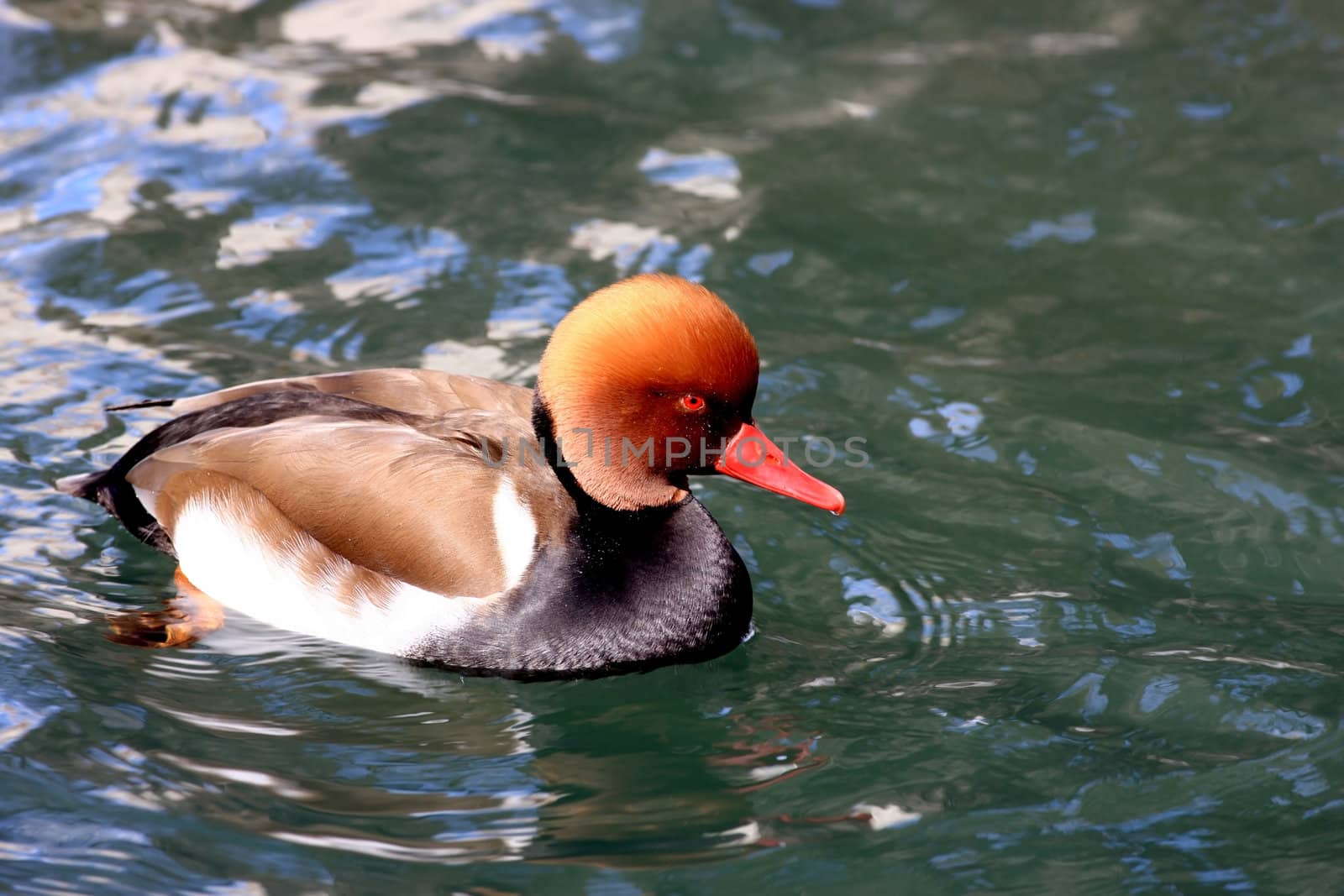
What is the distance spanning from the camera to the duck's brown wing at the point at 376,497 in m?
4.60

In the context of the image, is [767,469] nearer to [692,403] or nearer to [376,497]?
[692,403]

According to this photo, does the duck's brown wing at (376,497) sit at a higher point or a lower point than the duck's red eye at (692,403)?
lower

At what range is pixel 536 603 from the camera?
4.61 m

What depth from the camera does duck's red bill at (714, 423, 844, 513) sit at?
15.0ft

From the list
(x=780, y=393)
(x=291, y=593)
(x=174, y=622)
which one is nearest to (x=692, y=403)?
(x=291, y=593)

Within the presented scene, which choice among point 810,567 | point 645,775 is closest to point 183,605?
point 645,775

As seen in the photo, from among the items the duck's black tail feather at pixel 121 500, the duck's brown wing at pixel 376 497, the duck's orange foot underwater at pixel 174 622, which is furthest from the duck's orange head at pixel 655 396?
the duck's black tail feather at pixel 121 500

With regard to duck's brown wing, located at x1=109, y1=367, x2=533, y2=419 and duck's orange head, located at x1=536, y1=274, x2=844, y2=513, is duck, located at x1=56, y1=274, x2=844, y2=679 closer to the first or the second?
duck's orange head, located at x1=536, y1=274, x2=844, y2=513

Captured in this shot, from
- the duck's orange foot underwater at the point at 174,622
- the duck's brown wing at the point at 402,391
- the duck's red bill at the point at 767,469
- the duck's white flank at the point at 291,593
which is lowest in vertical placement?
the duck's orange foot underwater at the point at 174,622

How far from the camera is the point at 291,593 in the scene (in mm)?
4793

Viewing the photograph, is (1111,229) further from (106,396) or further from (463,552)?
(106,396)

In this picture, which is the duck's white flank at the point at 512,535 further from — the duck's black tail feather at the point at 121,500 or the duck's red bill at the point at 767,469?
the duck's black tail feather at the point at 121,500

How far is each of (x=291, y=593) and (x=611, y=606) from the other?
1.02 metres

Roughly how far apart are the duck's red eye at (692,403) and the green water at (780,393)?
2.87 feet
